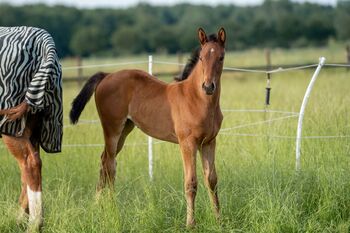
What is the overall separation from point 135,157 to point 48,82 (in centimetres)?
299

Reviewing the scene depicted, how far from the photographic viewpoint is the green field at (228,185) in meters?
4.79

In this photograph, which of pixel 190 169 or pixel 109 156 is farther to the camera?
pixel 109 156

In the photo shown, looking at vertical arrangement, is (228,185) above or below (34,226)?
above

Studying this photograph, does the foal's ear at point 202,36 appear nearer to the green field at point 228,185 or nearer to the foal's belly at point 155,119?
the foal's belly at point 155,119

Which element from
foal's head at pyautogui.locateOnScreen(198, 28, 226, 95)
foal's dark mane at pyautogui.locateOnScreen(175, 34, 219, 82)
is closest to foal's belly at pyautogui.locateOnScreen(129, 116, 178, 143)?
foal's dark mane at pyautogui.locateOnScreen(175, 34, 219, 82)

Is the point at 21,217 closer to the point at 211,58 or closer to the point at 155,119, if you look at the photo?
the point at 155,119

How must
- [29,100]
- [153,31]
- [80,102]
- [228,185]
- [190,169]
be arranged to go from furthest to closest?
[153,31] → [80,102] → [228,185] → [190,169] → [29,100]

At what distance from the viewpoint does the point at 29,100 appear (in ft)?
15.5

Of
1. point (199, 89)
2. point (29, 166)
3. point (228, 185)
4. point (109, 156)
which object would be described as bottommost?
point (228, 185)

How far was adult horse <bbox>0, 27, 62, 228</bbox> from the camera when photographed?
4758mm

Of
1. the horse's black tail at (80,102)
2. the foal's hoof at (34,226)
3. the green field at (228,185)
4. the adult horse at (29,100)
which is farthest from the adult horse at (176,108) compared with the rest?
the foal's hoof at (34,226)

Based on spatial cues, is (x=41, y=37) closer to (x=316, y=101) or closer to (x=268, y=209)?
(x=268, y=209)

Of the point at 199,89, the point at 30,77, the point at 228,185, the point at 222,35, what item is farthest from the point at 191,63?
the point at 30,77

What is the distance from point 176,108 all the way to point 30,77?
1.43 metres
